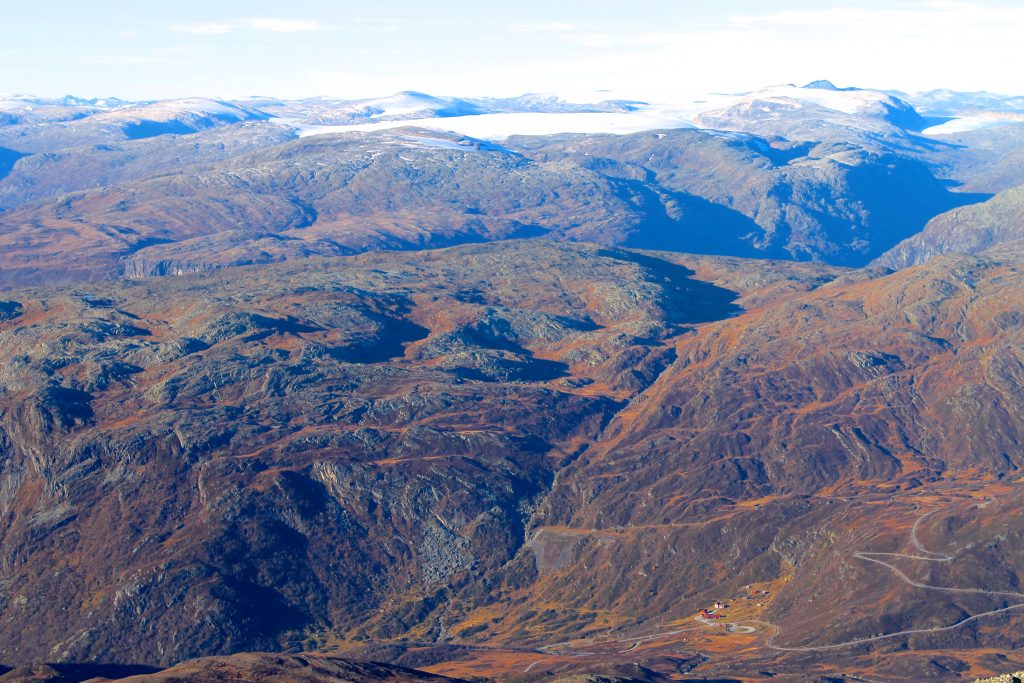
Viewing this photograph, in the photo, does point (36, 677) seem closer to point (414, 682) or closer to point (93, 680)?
point (93, 680)

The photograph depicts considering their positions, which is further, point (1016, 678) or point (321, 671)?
point (321, 671)

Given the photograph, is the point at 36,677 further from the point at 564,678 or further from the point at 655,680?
the point at 655,680

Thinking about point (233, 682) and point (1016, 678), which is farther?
point (233, 682)

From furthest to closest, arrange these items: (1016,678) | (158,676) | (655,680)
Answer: (655,680) → (158,676) → (1016,678)

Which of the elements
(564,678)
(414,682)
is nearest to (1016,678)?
(564,678)

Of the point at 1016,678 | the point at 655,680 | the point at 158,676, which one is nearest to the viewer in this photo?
the point at 1016,678

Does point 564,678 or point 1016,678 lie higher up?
point 1016,678

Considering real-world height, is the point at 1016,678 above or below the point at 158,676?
above

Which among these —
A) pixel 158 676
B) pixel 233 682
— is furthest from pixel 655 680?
pixel 158 676
